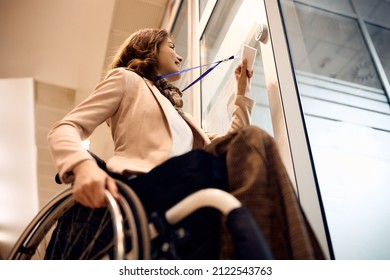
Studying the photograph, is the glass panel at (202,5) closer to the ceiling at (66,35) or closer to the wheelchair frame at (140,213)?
the ceiling at (66,35)

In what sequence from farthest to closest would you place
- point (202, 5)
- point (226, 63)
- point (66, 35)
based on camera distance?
point (66, 35)
point (202, 5)
point (226, 63)

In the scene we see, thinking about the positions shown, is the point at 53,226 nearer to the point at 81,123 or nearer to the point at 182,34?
the point at 81,123

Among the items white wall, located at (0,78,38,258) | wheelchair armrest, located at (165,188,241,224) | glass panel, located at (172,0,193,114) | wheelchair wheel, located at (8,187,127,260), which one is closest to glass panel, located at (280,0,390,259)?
wheelchair armrest, located at (165,188,241,224)

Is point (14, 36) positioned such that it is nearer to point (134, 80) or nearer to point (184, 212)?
point (134, 80)

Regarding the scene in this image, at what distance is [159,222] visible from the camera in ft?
1.93

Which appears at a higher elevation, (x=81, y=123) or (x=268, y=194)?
(x=81, y=123)

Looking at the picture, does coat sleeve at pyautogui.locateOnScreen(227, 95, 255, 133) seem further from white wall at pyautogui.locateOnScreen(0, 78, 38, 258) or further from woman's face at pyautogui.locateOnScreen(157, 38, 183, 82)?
white wall at pyautogui.locateOnScreen(0, 78, 38, 258)

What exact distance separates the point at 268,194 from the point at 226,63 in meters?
1.14

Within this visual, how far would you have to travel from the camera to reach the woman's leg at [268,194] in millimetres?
557

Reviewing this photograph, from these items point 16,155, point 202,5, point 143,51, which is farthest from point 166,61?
point 16,155

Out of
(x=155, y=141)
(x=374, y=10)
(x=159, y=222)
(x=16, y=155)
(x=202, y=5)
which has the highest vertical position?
(x=202, y=5)

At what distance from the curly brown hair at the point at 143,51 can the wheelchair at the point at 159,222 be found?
1.75ft

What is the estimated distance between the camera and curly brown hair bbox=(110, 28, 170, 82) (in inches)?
46.8

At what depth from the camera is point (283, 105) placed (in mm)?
1007
